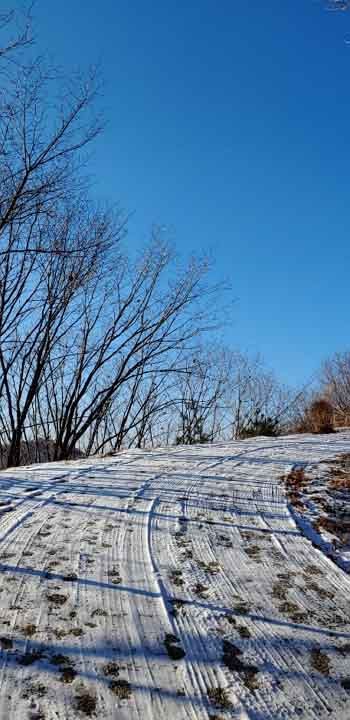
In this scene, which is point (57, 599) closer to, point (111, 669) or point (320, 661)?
point (111, 669)

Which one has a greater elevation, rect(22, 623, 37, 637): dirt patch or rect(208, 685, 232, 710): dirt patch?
rect(22, 623, 37, 637): dirt patch

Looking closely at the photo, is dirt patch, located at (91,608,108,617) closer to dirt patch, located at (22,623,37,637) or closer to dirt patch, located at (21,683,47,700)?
dirt patch, located at (22,623,37,637)

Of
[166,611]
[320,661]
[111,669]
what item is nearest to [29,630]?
[111,669]

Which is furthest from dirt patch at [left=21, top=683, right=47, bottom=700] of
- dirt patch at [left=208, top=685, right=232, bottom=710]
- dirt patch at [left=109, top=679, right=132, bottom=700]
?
dirt patch at [left=208, top=685, right=232, bottom=710]

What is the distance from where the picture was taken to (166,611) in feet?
6.68

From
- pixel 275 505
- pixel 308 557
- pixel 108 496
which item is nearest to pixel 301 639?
pixel 308 557

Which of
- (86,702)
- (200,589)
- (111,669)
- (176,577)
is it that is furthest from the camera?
(176,577)

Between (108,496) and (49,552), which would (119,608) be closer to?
(49,552)

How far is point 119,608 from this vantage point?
6.66 feet

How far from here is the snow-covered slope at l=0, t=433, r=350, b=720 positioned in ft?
4.96

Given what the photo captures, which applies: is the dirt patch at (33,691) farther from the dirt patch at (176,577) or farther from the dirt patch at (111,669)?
the dirt patch at (176,577)

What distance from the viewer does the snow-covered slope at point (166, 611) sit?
1.51 meters

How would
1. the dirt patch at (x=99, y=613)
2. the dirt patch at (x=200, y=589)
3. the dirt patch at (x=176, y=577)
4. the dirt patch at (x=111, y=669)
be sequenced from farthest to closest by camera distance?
the dirt patch at (x=176, y=577)
the dirt patch at (x=200, y=589)
the dirt patch at (x=99, y=613)
the dirt patch at (x=111, y=669)

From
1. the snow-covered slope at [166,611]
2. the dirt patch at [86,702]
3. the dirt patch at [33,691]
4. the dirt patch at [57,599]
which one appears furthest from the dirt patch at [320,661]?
the dirt patch at [57,599]
